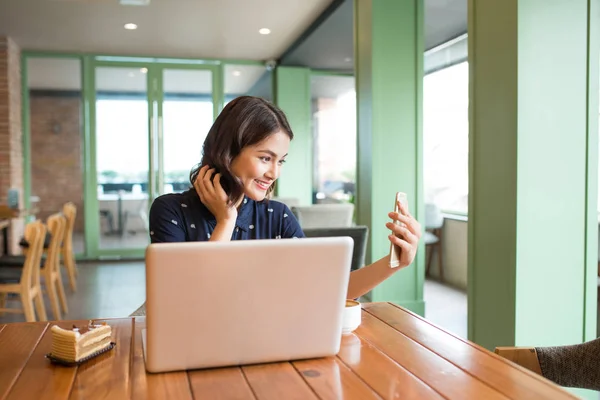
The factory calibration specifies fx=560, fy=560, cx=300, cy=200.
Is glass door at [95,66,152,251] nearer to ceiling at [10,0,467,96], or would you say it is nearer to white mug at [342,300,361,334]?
ceiling at [10,0,467,96]

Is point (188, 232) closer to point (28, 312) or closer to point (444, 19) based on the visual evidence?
point (28, 312)

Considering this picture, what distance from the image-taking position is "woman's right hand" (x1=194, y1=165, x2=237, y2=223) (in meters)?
1.68

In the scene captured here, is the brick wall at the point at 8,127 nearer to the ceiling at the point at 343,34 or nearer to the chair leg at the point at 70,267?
the chair leg at the point at 70,267

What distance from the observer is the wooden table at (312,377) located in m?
0.99

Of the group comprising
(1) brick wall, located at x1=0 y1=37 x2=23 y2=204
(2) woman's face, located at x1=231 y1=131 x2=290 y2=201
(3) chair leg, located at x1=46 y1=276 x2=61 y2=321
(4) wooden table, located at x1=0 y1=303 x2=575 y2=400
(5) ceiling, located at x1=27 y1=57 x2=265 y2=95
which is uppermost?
(5) ceiling, located at x1=27 y1=57 x2=265 y2=95

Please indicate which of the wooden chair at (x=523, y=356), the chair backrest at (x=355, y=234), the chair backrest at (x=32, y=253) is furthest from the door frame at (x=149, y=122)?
the wooden chair at (x=523, y=356)

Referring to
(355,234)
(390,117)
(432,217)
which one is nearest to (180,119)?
(432,217)

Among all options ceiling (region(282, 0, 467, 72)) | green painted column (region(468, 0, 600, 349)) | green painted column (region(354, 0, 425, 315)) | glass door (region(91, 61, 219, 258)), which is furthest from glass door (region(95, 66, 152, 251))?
green painted column (region(468, 0, 600, 349))

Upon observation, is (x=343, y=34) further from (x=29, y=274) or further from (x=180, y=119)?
(x=29, y=274)

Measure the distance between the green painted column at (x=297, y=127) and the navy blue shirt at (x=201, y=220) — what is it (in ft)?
18.8

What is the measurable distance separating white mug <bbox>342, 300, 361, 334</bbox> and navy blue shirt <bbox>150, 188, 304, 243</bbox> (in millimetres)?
614

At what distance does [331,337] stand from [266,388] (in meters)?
0.20

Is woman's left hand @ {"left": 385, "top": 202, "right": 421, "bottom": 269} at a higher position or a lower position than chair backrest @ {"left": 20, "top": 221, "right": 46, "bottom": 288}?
higher

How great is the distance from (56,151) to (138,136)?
1075 millimetres
